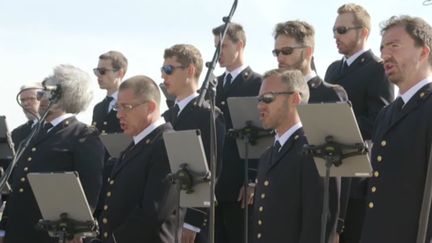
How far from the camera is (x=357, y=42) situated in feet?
25.5

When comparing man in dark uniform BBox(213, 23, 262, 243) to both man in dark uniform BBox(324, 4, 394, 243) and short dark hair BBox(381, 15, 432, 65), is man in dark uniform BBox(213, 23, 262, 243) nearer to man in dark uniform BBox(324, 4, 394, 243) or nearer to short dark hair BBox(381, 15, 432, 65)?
man in dark uniform BBox(324, 4, 394, 243)

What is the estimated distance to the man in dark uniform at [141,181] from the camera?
5.83 m

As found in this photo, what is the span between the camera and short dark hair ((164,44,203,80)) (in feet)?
25.2

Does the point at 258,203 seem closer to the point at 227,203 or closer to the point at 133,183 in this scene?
the point at 133,183

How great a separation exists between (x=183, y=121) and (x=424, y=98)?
2.97m

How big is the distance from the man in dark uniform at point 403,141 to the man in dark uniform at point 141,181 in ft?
4.93

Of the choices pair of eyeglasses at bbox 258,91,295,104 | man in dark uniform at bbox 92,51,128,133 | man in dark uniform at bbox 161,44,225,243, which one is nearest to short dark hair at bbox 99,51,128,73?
man in dark uniform at bbox 92,51,128,133

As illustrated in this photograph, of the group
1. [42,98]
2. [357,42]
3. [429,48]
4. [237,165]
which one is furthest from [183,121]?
[429,48]

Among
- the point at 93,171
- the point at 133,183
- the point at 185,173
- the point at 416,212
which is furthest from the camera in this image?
the point at 93,171

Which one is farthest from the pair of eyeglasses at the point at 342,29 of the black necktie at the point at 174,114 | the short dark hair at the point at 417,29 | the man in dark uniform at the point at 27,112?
the man in dark uniform at the point at 27,112

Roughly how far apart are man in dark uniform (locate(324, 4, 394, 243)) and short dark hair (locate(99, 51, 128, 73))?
274cm

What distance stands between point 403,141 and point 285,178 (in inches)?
36.8

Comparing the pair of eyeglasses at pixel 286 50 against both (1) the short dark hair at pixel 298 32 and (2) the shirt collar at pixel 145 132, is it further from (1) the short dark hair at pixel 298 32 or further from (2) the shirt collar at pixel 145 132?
(2) the shirt collar at pixel 145 132

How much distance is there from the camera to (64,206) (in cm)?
591
